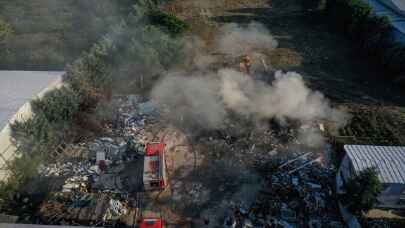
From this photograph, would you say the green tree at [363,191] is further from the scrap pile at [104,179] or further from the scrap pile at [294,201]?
the scrap pile at [104,179]

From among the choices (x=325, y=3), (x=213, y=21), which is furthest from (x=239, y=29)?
(x=325, y=3)

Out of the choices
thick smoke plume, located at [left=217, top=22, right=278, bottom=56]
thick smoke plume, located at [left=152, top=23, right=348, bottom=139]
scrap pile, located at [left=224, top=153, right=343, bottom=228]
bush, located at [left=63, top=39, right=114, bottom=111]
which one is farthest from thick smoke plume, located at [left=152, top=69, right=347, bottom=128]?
thick smoke plume, located at [left=217, top=22, right=278, bottom=56]

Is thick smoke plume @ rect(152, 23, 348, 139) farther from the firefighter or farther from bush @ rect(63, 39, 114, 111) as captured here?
bush @ rect(63, 39, 114, 111)

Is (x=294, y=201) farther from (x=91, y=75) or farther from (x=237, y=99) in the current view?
(x=91, y=75)

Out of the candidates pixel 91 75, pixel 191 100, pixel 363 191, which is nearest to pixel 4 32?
pixel 91 75

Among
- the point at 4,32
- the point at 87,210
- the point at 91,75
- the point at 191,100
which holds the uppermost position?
the point at 4,32

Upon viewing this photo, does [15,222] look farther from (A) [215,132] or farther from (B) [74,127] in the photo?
(A) [215,132]
